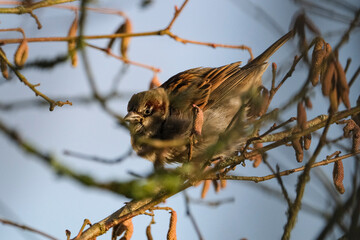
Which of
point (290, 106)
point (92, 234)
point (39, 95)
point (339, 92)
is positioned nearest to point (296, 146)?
point (339, 92)

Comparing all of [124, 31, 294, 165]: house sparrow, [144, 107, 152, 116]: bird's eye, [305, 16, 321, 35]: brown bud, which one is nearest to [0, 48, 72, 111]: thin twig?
[124, 31, 294, 165]: house sparrow

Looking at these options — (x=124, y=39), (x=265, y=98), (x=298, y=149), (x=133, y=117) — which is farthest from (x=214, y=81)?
(x=298, y=149)

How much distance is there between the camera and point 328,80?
1.95m

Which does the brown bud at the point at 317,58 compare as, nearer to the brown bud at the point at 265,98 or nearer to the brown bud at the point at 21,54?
the brown bud at the point at 265,98

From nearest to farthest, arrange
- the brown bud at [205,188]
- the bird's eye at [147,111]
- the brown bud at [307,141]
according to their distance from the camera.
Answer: the brown bud at [307,141]
the brown bud at [205,188]
the bird's eye at [147,111]

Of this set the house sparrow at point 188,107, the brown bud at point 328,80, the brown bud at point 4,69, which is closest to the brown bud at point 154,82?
the house sparrow at point 188,107

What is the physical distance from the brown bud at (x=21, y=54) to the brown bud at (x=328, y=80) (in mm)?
1581

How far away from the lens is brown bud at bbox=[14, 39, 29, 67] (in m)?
2.55

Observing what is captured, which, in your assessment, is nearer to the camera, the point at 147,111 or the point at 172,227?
the point at 172,227

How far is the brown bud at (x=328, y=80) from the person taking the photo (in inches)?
76.5

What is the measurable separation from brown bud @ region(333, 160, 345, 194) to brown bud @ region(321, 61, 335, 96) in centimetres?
100

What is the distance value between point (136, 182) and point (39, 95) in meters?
1.47

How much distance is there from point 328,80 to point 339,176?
1040 mm

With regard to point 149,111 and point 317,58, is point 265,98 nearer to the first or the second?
point 317,58
